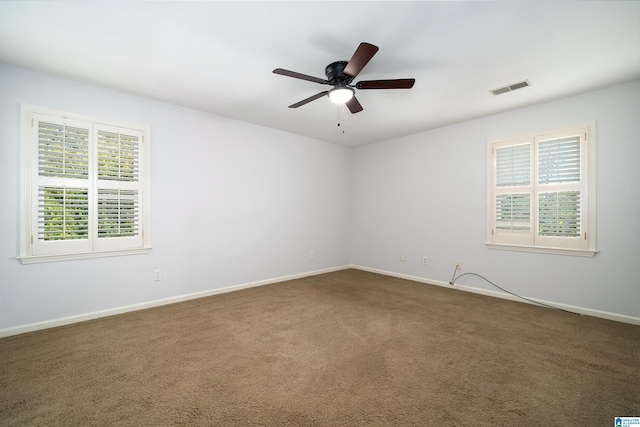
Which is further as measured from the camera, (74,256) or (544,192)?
(544,192)

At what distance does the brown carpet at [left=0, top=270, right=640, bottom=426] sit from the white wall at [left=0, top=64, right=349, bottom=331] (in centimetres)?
40

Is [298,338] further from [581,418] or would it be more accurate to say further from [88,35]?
[88,35]

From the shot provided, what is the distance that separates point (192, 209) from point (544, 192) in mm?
4793

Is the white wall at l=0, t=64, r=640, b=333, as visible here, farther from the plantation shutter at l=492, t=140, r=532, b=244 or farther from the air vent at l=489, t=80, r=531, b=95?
the air vent at l=489, t=80, r=531, b=95

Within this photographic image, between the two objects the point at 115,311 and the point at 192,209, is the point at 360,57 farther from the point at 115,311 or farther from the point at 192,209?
the point at 115,311

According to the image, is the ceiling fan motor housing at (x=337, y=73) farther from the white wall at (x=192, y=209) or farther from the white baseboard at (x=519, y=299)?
the white baseboard at (x=519, y=299)

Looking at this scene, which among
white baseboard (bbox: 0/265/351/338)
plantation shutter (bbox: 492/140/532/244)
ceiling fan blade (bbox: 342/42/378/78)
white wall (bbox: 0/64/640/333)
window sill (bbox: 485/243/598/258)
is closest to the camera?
ceiling fan blade (bbox: 342/42/378/78)

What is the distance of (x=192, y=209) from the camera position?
385cm

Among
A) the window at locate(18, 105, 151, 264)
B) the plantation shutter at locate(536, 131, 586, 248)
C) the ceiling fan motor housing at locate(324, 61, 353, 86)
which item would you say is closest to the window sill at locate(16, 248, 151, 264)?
the window at locate(18, 105, 151, 264)

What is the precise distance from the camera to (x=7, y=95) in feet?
8.79

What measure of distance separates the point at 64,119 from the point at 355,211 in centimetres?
480

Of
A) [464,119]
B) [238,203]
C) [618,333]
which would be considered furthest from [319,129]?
[618,333]

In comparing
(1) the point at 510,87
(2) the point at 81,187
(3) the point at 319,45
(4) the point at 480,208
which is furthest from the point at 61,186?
(4) the point at 480,208

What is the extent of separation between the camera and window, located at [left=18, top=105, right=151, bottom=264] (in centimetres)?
278
